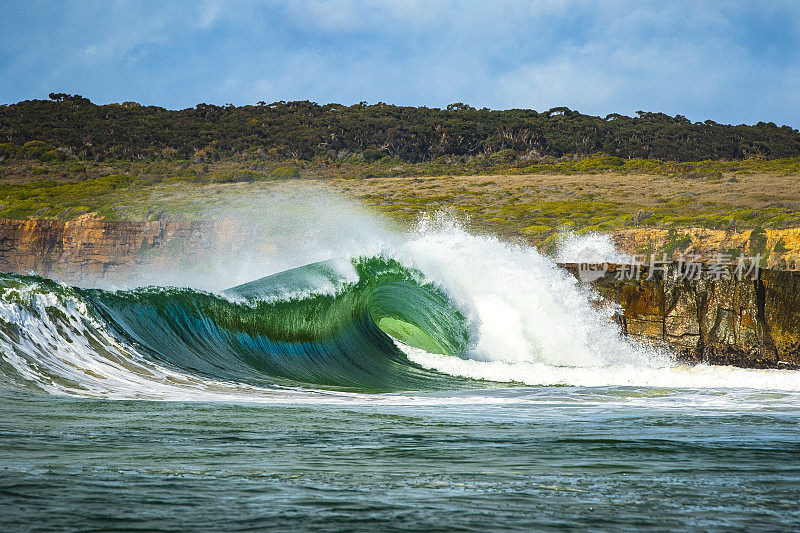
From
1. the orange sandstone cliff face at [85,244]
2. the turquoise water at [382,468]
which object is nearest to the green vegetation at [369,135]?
the orange sandstone cliff face at [85,244]

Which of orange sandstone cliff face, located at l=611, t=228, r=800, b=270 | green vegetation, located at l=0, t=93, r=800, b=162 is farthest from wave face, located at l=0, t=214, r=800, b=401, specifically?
green vegetation, located at l=0, t=93, r=800, b=162

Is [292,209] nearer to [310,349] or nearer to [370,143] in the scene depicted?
[370,143]

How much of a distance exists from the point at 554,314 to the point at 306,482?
11470 millimetres

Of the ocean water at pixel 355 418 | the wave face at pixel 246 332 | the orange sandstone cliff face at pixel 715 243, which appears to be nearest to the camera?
the ocean water at pixel 355 418

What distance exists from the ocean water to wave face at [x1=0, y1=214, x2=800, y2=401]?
42 mm

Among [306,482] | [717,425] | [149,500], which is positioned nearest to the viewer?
[149,500]

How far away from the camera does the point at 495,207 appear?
5328 centimetres

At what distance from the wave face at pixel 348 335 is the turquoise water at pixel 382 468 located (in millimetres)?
1739

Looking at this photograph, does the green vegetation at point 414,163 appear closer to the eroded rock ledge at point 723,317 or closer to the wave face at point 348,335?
the wave face at point 348,335

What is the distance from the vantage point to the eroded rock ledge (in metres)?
12.0

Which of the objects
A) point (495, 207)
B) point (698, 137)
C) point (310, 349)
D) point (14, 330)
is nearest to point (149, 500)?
point (14, 330)

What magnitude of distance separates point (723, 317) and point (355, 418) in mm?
8892

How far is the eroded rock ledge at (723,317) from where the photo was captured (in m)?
12.0

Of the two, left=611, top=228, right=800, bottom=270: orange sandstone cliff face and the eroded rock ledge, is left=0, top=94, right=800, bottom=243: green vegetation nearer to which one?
left=611, top=228, right=800, bottom=270: orange sandstone cliff face
